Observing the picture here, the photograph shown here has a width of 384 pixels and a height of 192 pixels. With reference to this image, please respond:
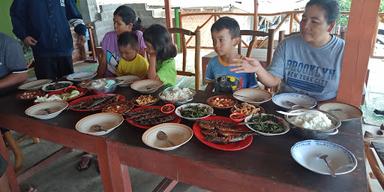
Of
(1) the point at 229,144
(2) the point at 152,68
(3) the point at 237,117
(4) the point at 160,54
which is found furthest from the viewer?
(4) the point at 160,54

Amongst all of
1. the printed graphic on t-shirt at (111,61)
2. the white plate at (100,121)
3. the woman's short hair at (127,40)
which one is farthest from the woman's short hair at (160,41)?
the white plate at (100,121)

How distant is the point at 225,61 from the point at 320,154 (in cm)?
117

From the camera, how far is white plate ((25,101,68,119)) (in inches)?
62.1

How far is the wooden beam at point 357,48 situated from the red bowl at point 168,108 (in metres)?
0.92

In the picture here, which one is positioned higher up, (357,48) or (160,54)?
(357,48)

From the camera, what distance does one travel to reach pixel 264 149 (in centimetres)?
118

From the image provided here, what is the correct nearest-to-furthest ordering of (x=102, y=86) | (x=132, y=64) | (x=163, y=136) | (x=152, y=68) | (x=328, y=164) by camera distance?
(x=328, y=164) → (x=163, y=136) → (x=102, y=86) → (x=152, y=68) → (x=132, y=64)

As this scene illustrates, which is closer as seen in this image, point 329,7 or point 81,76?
point 329,7

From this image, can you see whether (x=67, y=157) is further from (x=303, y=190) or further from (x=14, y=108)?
(x=303, y=190)

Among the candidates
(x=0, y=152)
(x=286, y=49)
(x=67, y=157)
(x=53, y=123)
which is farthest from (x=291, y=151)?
(x=67, y=157)

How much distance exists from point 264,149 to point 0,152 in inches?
69.3

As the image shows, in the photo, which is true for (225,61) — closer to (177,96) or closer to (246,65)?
(246,65)

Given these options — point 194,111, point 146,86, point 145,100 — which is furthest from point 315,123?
point 146,86

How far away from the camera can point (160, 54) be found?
7.77 feet
